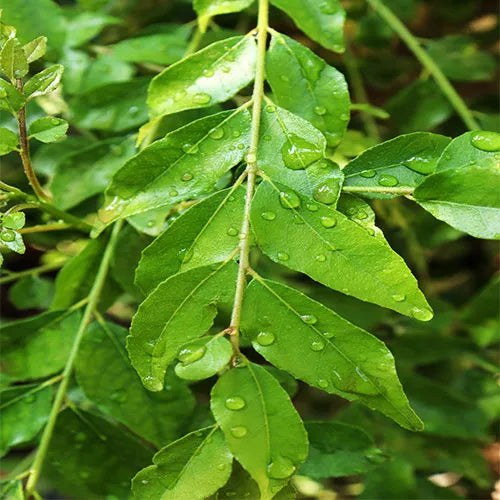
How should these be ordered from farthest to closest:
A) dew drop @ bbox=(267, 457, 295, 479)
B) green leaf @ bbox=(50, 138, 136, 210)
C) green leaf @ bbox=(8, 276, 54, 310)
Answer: green leaf @ bbox=(8, 276, 54, 310), green leaf @ bbox=(50, 138, 136, 210), dew drop @ bbox=(267, 457, 295, 479)

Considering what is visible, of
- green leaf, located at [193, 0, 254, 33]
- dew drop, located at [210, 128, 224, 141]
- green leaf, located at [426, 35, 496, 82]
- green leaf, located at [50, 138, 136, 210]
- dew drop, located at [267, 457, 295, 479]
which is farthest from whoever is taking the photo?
green leaf, located at [426, 35, 496, 82]

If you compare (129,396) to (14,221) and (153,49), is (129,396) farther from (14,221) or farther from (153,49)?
(153,49)

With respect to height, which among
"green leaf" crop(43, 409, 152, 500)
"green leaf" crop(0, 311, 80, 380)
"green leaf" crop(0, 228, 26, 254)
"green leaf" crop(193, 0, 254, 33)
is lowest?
"green leaf" crop(43, 409, 152, 500)

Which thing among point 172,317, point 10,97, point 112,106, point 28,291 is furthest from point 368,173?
point 28,291

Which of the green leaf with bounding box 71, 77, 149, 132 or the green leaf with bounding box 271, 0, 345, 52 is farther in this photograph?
the green leaf with bounding box 71, 77, 149, 132

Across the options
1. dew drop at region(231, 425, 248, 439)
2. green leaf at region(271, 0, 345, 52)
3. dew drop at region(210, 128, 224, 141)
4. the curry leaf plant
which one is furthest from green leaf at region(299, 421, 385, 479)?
green leaf at region(271, 0, 345, 52)

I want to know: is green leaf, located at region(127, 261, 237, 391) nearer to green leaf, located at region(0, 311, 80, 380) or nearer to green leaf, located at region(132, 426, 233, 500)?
green leaf, located at region(132, 426, 233, 500)
